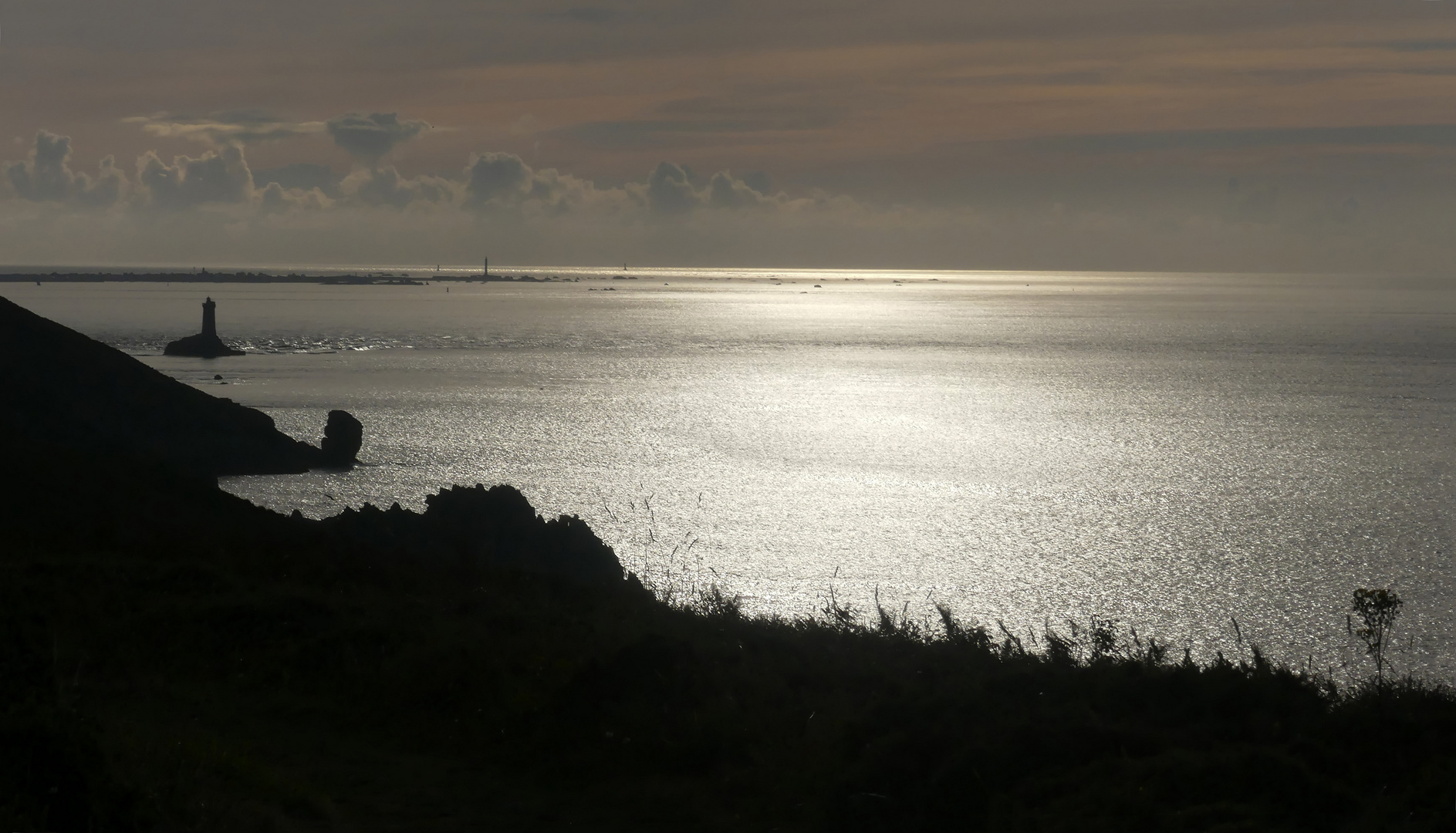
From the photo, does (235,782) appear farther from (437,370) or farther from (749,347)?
(749,347)

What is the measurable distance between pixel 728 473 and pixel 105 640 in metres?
46.1

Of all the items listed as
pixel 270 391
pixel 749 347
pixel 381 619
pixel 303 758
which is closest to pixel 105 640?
pixel 381 619

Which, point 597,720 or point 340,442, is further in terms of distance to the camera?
point 340,442

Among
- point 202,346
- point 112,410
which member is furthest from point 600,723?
point 202,346

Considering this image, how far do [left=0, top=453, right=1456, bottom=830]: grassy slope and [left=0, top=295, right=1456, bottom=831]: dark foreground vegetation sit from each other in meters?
0.03

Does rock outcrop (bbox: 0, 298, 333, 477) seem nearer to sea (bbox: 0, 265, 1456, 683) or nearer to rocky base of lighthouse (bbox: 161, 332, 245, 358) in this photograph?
sea (bbox: 0, 265, 1456, 683)

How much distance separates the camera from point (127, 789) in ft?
21.4

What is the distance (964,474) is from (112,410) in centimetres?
3877

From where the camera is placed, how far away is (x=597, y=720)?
10.3 metres

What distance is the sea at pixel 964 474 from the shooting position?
35094 millimetres

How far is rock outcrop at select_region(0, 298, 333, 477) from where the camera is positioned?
3328 cm

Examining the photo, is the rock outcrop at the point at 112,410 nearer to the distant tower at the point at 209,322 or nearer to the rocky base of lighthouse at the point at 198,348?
the distant tower at the point at 209,322

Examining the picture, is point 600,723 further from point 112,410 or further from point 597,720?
point 112,410

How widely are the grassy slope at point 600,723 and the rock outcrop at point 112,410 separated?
12.8 metres
